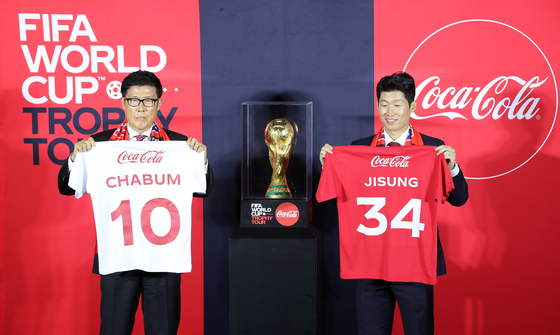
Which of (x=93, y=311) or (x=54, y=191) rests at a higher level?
(x=54, y=191)

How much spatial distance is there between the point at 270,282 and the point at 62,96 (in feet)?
6.99

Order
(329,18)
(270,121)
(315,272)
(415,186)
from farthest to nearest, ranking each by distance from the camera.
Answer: (329,18)
(270,121)
(315,272)
(415,186)

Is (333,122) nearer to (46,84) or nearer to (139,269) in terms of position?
(139,269)

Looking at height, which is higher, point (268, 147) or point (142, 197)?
point (268, 147)

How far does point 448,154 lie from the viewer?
209 centimetres

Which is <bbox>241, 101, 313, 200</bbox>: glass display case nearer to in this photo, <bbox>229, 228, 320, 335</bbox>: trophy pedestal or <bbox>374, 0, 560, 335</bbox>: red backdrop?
<bbox>229, 228, 320, 335</bbox>: trophy pedestal

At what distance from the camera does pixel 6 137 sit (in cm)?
318

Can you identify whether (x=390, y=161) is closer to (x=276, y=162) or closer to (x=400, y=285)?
(x=400, y=285)

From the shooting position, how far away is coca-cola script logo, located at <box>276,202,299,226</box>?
259cm

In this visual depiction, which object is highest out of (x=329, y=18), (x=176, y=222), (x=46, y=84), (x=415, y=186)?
(x=329, y=18)

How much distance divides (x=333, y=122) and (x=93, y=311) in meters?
2.38

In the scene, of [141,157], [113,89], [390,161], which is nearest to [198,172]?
[141,157]

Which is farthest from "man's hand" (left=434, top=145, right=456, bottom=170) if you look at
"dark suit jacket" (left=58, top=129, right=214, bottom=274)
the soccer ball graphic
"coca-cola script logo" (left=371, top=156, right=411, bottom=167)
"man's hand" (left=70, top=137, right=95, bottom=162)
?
the soccer ball graphic

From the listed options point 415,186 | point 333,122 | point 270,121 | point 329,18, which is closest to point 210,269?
point 270,121
